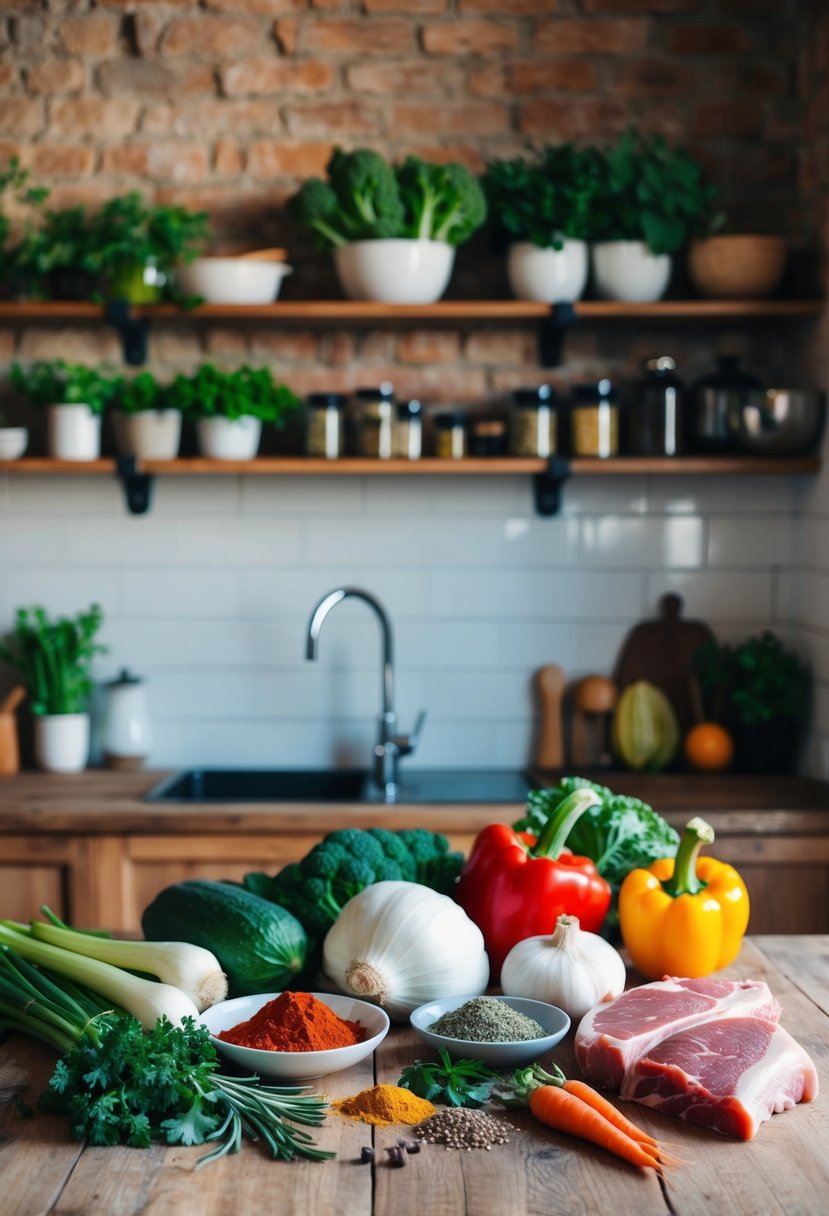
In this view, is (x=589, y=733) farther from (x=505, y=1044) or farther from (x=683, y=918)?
(x=505, y=1044)

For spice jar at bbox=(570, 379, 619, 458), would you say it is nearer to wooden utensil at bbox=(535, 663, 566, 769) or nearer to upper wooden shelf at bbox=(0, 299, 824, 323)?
upper wooden shelf at bbox=(0, 299, 824, 323)

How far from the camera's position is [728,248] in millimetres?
3301

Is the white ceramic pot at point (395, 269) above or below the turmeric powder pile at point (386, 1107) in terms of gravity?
above

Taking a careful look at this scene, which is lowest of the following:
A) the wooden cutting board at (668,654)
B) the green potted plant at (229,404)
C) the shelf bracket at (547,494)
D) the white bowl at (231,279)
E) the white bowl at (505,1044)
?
the white bowl at (505,1044)

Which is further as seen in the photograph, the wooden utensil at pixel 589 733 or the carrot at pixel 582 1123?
the wooden utensil at pixel 589 733

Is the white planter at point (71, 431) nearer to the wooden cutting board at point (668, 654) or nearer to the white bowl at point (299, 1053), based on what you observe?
the wooden cutting board at point (668, 654)

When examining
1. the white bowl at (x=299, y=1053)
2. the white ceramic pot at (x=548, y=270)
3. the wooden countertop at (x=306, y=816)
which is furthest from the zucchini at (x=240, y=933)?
the white ceramic pot at (x=548, y=270)

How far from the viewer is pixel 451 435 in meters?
3.39

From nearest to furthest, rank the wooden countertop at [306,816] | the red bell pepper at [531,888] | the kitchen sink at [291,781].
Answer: the red bell pepper at [531,888] < the wooden countertop at [306,816] < the kitchen sink at [291,781]

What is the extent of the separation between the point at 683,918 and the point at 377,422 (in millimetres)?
1935

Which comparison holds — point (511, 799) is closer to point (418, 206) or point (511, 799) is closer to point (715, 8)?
point (418, 206)

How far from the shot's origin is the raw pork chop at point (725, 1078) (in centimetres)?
132

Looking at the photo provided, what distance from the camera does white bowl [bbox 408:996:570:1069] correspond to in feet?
4.67

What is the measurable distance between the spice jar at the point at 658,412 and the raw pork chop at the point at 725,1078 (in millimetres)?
2145
